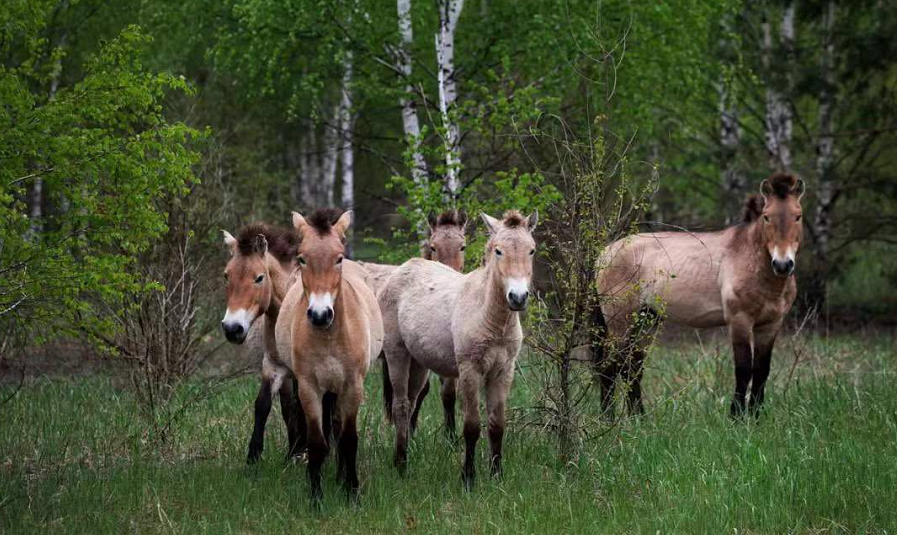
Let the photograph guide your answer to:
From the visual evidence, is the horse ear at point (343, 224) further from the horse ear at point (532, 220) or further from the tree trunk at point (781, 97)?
the tree trunk at point (781, 97)

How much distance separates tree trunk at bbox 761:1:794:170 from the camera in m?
17.5

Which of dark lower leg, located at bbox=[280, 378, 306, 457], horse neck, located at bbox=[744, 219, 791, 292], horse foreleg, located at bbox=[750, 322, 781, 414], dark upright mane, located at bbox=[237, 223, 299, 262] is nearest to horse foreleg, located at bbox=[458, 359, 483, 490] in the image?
dark lower leg, located at bbox=[280, 378, 306, 457]

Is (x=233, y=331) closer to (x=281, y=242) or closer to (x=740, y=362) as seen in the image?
(x=281, y=242)

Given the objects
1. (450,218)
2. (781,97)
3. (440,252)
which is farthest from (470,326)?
(781,97)

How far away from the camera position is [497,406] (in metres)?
7.75

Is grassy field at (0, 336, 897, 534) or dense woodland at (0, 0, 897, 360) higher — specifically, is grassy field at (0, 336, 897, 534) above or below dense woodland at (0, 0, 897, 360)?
below

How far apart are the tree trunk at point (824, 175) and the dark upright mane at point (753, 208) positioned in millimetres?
6571

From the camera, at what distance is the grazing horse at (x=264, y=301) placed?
795cm

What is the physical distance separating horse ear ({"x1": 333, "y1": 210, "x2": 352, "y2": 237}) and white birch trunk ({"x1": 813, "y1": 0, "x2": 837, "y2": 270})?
37.9 ft

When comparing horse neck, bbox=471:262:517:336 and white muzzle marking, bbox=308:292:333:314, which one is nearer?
white muzzle marking, bbox=308:292:333:314

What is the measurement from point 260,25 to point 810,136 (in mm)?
9232

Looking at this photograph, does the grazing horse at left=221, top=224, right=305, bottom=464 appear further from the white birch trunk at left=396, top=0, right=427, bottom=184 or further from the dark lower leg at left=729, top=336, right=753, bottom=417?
the white birch trunk at left=396, top=0, right=427, bottom=184

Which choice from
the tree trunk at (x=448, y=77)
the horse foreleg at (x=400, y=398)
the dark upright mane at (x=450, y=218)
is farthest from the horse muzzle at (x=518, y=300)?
the tree trunk at (x=448, y=77)

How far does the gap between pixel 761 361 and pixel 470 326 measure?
3766 mm
